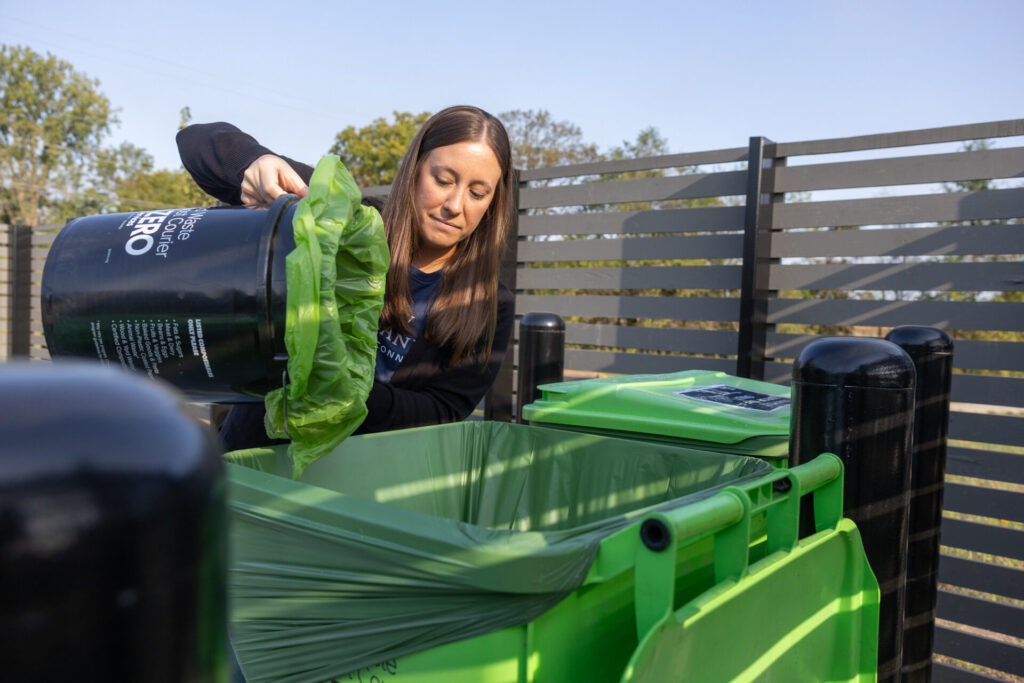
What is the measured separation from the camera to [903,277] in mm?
A: 3244

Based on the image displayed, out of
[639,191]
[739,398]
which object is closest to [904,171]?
[639,191]

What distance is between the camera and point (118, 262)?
94 centimetres

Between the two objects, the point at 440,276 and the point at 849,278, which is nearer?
the point at 440,276

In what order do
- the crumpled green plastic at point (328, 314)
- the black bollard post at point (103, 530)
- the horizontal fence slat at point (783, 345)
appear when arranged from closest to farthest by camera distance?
1. the black bollard post at point (103, 530)
2. the crumpled green plastic at point (328, 314)
3. the horizontal fence slat at point (783, 345)

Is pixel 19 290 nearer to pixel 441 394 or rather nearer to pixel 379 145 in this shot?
pixel 441 394

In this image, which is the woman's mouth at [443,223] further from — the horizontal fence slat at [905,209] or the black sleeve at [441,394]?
the horizontal fence slat at [905,209]

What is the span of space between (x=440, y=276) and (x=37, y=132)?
2927cm

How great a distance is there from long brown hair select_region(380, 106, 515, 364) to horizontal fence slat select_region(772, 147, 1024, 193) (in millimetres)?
2018

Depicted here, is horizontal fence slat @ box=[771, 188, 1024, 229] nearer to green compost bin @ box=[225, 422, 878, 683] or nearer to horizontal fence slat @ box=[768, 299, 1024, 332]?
horizontal fence slat @ box=[768, 299, 1024, 332]

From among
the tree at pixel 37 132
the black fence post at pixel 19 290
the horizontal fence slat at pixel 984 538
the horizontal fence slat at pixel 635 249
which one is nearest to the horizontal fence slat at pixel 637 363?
the horizontal fence slat at pixel 635 249

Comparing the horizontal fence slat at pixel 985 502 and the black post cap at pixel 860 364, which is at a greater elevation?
the black post cap at pixel 860 364

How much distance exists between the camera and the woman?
1.79 meters

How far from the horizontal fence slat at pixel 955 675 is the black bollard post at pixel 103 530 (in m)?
3.52

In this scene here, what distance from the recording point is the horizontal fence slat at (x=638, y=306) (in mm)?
3820
